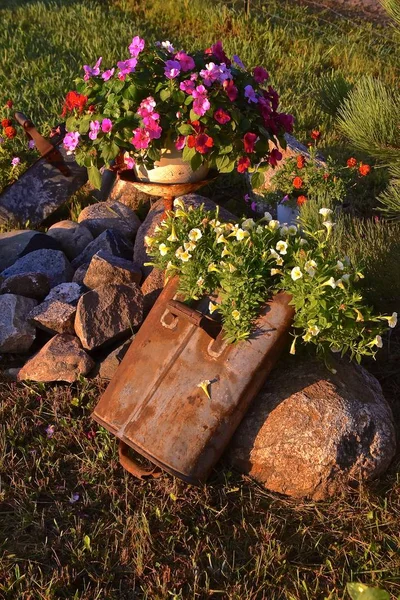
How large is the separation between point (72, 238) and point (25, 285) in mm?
636

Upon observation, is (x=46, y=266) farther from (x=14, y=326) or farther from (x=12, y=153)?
(x=12, y=153)

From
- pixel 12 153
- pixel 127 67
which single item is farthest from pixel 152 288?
pixel 12 153

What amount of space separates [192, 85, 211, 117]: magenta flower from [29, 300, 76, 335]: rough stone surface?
1126mm

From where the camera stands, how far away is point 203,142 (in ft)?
10.8

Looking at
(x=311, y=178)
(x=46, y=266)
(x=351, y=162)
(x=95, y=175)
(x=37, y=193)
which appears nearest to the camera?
(x=95, y=175)

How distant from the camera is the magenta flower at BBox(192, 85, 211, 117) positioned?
325 cm

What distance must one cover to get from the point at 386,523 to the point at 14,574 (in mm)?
1377

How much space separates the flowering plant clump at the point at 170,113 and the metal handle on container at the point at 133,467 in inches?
53.1

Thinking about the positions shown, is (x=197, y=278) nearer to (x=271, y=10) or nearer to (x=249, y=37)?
(x=249, y=37)

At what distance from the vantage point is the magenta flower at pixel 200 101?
3.25 meters

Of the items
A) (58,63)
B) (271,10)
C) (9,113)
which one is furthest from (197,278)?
(271,10)

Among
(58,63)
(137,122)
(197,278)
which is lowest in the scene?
(58,63)

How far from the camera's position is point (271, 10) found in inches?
352

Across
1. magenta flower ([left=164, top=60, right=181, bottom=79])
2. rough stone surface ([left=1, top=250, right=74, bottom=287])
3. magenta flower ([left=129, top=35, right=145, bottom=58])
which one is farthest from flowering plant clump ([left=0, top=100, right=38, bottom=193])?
magenta flower ([left=164, top=60, right=181, bottom=79])
